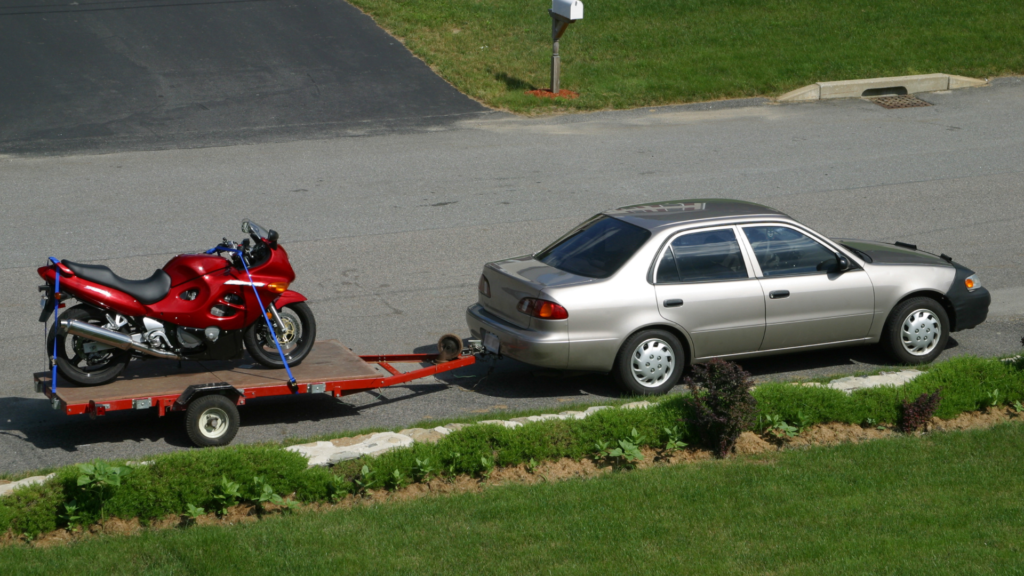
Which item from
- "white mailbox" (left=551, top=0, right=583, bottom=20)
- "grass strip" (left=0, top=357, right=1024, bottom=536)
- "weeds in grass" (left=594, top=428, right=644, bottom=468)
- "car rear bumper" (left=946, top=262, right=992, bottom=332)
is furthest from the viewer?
"white mailbox" (left=551, top=0, right=583, bottom=20)

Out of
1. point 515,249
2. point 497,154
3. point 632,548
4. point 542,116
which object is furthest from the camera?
point 542,116

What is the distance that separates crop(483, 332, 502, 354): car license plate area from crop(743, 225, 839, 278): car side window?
7.94ft

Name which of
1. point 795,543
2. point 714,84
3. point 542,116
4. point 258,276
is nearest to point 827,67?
point 714,84

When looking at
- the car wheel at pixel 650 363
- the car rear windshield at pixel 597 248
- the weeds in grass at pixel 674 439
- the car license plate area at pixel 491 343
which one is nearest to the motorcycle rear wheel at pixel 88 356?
the car license plate area at pixel 491 343

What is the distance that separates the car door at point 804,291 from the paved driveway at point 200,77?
38.2 ft

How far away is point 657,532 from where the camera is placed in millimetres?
5469

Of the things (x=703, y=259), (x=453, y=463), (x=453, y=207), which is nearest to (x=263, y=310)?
(x=453, y=463)

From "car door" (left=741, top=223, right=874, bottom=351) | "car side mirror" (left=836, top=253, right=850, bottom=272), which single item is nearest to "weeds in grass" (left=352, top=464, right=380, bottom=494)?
"car door" (left=741, top=223, right=874, bottom=351)

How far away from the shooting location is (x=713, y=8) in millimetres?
26266

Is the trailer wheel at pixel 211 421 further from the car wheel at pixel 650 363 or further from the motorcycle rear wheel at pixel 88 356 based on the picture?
the car wheel at pixel 650 363

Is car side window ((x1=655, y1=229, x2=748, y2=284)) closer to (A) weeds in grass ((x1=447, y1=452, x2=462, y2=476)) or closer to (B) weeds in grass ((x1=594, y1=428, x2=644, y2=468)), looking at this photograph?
(B) weeds in grass ((x1=594, y1=428, x2=644, y2=468))

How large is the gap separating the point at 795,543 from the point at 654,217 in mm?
4319

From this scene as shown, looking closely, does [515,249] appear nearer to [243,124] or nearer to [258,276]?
[258,276]

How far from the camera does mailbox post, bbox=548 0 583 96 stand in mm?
20859
